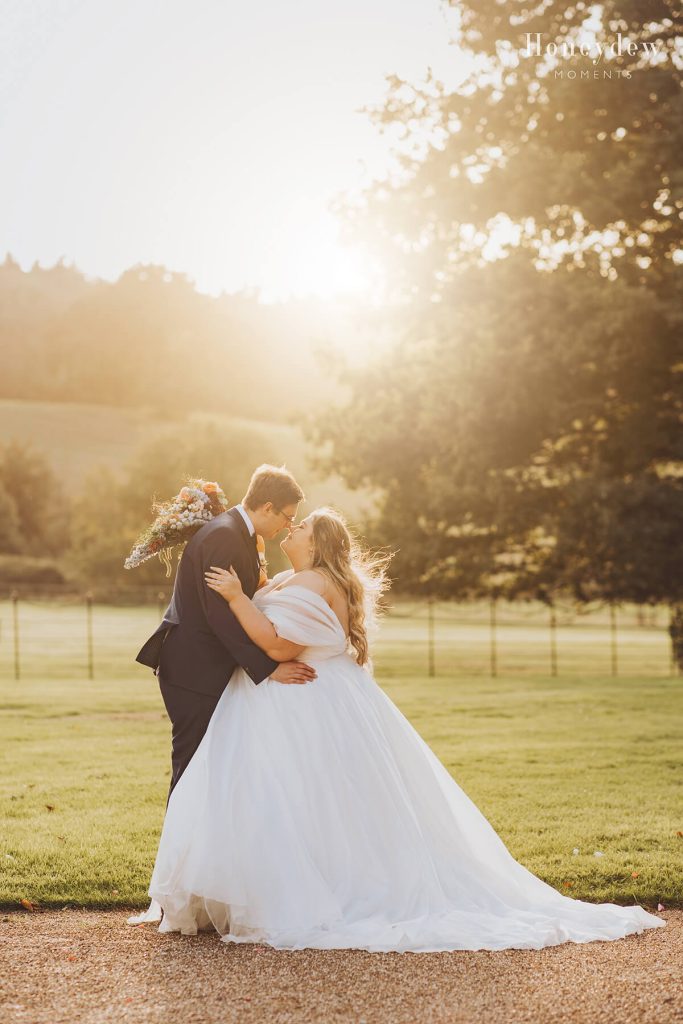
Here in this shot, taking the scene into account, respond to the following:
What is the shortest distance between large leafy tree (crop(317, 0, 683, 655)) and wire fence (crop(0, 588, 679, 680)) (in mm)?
1909

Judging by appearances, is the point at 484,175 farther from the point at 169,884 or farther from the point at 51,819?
the point at 169,884

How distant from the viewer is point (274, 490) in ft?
18.9

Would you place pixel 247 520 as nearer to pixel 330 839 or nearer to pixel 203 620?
pixel 203 620

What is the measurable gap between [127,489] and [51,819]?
2425 inches

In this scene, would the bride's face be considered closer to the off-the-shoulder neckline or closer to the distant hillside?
the off-the-shoulder neckline

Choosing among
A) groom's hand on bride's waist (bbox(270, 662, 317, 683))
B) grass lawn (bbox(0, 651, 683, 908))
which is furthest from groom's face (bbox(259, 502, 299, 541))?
grass lawn (bbox(0, 651, 683, 908))

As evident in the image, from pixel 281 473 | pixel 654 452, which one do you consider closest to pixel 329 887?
pixel 281 473

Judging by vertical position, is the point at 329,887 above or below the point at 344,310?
below

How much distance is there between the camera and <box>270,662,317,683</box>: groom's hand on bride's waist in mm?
5688

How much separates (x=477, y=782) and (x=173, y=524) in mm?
5268

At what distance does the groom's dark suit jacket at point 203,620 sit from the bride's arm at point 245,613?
38mm

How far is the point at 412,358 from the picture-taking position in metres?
25.0

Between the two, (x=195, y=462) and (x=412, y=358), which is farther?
(x=195, y=462)

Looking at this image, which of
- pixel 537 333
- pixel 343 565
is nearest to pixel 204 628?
pixel 343 565
